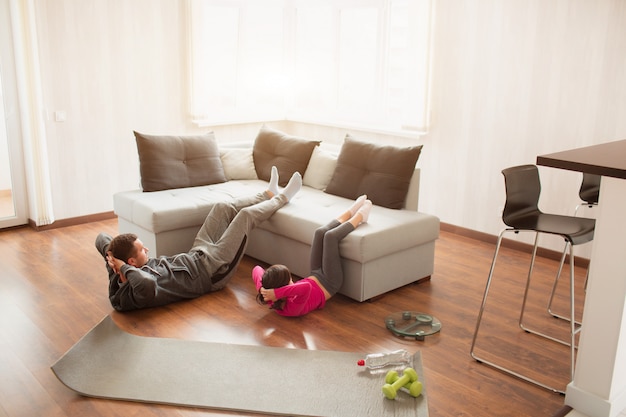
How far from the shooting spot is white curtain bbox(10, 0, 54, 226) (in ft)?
16.7

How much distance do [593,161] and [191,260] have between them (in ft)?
8.29

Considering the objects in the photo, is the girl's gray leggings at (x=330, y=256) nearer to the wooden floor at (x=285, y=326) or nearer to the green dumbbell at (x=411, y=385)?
the wooden floor at (x=285, y=326)

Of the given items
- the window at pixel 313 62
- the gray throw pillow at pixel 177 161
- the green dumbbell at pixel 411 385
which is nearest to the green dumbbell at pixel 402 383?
the green dumbbell at pixel 411 385

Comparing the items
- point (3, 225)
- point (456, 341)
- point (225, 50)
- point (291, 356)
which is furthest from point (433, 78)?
point (3, 225)

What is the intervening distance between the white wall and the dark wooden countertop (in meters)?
1.82

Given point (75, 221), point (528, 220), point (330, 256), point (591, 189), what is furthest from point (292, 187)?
point (75, 221)

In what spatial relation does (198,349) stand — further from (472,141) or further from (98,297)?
(472,141)

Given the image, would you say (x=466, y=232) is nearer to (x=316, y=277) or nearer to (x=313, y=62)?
(x=316, y=277)

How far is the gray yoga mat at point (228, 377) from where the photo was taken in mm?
2850

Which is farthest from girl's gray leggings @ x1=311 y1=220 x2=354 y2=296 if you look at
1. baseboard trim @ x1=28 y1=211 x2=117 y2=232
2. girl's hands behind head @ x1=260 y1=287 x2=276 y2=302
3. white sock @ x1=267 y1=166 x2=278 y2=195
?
baseboard trim @ x1=28 y1=211 x2=117 y2=232

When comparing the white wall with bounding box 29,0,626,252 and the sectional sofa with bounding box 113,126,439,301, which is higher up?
the white wall with bounding box 29,0,626,252

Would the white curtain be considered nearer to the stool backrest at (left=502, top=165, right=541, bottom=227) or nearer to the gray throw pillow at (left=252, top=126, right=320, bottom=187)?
the gray throw pillow at (left=252, top=126, right=320, bottom=187)

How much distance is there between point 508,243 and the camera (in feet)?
17.0

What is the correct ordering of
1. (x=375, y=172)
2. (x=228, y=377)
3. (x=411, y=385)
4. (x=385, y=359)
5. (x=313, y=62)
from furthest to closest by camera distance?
(x=313, y=62)
(x=375, y=172)
(x=385, y=359)
(x=228, y=377)
(x=411, y=385)
